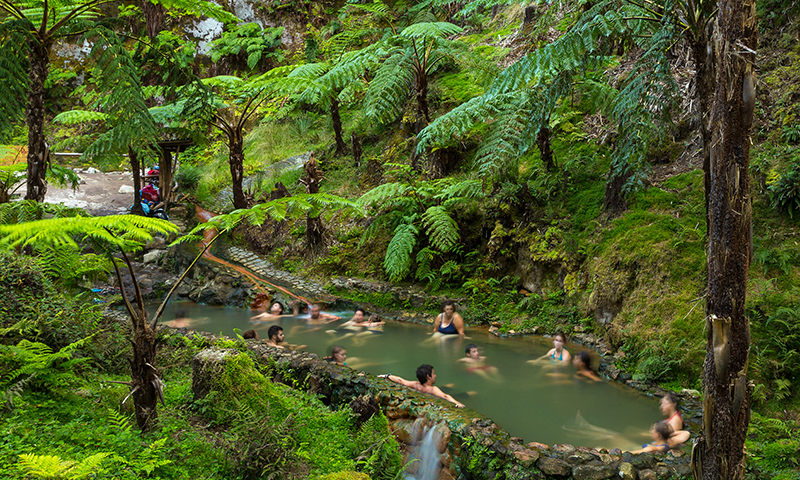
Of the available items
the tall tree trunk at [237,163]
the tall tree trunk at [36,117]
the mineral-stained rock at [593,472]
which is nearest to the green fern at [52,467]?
the mineral-stained rock at [593,472]

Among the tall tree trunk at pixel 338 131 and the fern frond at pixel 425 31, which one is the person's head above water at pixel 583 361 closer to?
Answer: the fern frond at pixel 425 31

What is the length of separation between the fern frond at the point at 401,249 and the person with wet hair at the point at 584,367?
2.91 metres

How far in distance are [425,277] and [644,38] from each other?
4325 millimetres

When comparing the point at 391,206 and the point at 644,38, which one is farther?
the point at 391,206

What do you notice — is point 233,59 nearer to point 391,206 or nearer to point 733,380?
point 391,206

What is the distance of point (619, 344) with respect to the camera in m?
5.07

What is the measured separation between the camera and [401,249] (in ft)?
22.8

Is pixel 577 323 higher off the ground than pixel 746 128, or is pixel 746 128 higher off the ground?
pixel 746 128

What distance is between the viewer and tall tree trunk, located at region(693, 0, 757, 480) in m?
2.08

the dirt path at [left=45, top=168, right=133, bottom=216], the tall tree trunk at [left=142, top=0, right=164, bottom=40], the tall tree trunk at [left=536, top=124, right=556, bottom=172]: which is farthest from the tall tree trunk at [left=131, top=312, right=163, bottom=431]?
the tall tree trunk at [left=142, top=0, right=164, bottom=40]

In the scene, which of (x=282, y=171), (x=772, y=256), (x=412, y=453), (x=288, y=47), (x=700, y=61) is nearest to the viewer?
(x=700, y=61)

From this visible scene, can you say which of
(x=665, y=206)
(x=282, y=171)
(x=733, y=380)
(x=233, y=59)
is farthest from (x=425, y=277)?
(x=233, y=59)

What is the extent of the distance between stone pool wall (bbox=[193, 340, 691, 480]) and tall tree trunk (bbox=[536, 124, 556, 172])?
4.45 meters

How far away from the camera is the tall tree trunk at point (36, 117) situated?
14.1 ft
